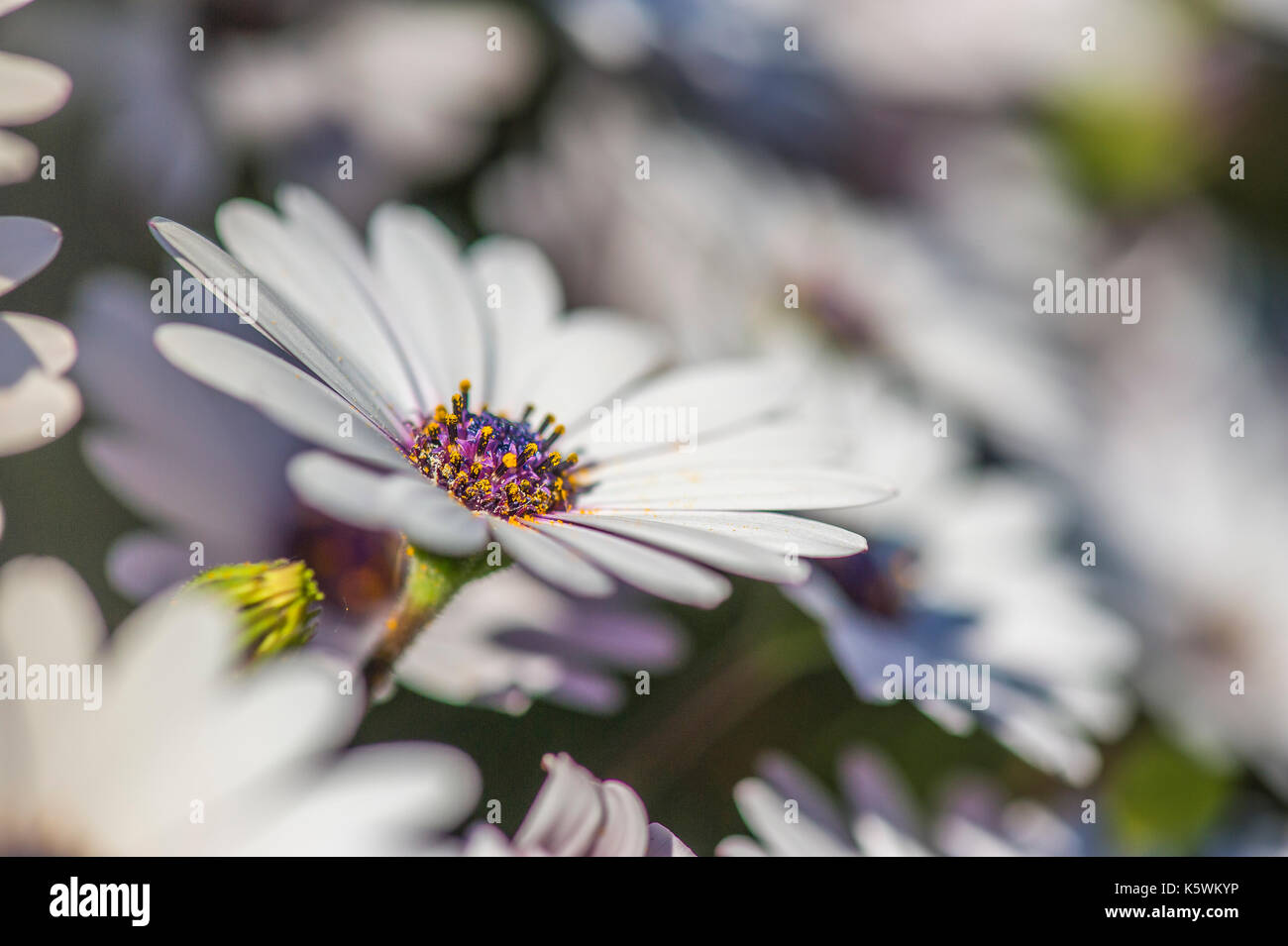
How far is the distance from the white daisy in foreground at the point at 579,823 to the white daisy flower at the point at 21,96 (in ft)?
0.87

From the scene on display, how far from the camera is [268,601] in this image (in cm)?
33

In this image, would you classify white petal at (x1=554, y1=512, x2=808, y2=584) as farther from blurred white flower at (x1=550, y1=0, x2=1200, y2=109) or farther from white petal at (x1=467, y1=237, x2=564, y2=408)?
blurred white flower at (x1=550, y1=0, x2=1200, y2=109)

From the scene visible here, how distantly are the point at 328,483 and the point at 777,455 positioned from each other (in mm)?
213

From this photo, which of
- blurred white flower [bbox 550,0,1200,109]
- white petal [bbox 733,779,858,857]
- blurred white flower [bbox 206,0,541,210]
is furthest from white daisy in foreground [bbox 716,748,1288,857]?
blurred white flower [bbox 550,0,1200,109]

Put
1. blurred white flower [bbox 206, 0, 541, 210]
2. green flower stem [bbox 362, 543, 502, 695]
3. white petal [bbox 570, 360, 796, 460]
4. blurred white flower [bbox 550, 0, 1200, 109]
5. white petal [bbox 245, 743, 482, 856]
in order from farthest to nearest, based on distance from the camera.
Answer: blurred white flower [bbox 550, 0, 1200, 109], blurred white flower [bbox 206, 0, 541, 210], white petal [bbox 570, 360, 796, 460], green flower stem [bbox 362, 543, 502, 695], white petal [bbox 245, 743, 482, 856]

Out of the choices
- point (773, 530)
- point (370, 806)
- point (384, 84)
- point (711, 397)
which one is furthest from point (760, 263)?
point (370, 806)

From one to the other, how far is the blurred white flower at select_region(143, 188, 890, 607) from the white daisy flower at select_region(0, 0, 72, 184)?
6cm

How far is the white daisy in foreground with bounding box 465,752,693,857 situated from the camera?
32 cm

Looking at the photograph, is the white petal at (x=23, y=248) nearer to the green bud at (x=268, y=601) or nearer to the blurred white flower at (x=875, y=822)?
the green bud at (x=268, y=601)

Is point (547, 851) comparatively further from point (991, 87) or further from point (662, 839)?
point (991, 87)

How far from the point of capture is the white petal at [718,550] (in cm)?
34

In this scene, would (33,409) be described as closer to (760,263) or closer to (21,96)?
(21,96)

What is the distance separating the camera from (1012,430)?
0.87 meters

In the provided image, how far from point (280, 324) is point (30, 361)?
0.24ft
